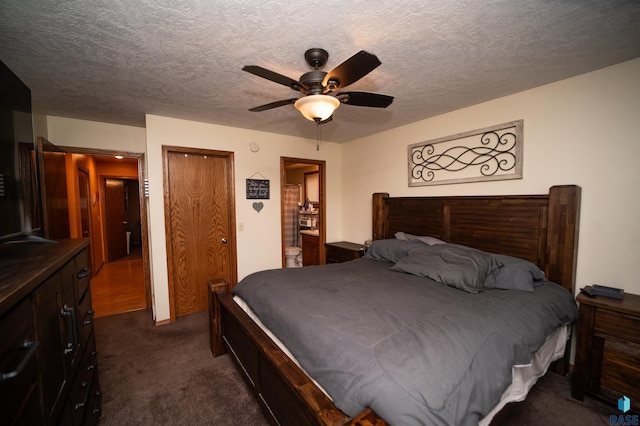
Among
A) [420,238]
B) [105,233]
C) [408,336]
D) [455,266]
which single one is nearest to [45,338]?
[408,336]

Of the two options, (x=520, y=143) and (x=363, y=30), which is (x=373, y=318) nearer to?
(x=363, y=30)

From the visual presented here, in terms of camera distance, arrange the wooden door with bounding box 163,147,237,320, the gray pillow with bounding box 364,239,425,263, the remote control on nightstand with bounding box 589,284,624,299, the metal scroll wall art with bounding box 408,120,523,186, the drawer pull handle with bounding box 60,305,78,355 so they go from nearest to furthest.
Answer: the drawer pull handle with bounding box 60,305,78,355 < the remote control on nightstand with bounding box 589,284,624,299 < the metal scroll wall art with bounding box 408,120,523,186 < the gray pillow with bounding box 364,239,425,263 < the wooden door with bounding box 163,147,237,320

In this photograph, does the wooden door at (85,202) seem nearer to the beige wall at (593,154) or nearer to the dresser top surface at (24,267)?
the dresser top surface at (24,267)

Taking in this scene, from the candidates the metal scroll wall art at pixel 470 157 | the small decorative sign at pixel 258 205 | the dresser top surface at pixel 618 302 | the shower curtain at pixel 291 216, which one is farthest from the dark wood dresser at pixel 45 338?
the shower curtain at pixel 291 216

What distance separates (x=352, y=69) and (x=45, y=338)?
184cm

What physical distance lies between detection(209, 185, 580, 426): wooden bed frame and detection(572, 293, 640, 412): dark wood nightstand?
31 cm

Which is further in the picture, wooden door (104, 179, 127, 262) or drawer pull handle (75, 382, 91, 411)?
wooden door (104, 179, 127, 262)

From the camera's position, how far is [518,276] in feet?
6.59

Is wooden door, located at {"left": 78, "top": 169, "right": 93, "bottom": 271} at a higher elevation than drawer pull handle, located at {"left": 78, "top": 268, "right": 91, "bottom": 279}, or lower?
higher

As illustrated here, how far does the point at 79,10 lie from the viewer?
1353mm

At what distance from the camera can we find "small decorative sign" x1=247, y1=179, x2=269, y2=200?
3.62 metres

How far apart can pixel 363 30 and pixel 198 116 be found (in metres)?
2.24

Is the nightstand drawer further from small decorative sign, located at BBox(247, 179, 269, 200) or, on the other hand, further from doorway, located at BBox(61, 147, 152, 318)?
doorway, located at BBox(61, 147, 152, 318)

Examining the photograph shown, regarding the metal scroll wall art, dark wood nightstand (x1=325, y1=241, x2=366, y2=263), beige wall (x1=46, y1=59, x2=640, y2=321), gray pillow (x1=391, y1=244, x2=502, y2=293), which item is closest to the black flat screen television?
beige wall (x1=46, y1=59, x2=640, y2=321)
